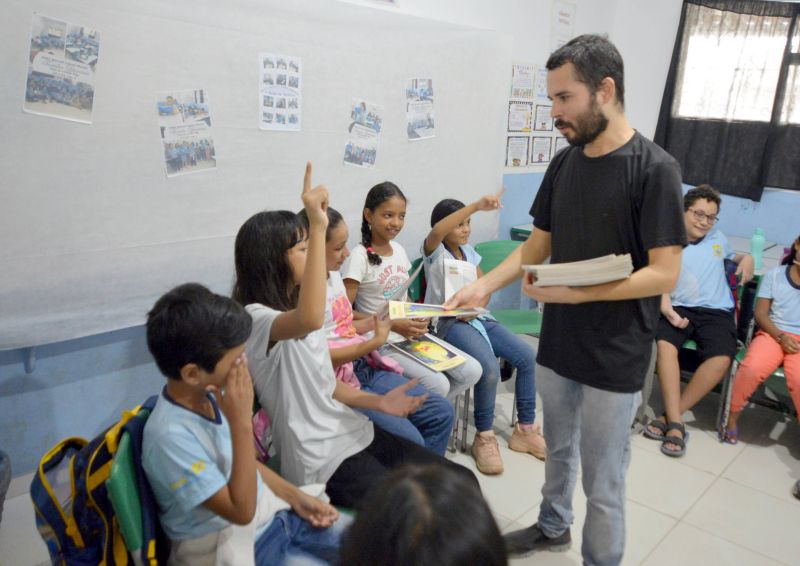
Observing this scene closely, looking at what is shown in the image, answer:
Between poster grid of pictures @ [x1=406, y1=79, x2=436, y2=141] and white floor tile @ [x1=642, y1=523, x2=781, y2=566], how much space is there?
2161 millimetres

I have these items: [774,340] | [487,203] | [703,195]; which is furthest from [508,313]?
[774,340]

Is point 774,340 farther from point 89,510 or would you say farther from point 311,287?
point 89,510

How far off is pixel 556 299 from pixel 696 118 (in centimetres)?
384

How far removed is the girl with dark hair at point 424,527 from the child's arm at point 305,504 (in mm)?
717

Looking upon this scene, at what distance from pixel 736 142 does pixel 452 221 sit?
3011mm

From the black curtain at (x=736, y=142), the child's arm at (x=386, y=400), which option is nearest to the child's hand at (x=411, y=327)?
the child's arm at (x=386, y=400)

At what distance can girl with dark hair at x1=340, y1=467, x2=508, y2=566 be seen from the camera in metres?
0.63

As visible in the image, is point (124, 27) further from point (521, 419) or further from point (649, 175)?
point (521, 419)

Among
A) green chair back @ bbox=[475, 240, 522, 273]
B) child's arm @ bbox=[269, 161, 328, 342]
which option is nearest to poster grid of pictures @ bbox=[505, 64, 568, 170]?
green chair back @ bbox=[475, 240, 522, 273]

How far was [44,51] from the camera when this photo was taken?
1.84m

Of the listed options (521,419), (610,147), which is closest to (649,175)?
(610,147)

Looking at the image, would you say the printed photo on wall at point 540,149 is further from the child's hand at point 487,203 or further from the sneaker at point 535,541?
the sneaker at point 535,541

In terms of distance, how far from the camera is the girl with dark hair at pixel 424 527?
2.08 feet

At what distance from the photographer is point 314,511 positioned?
1365 mm
